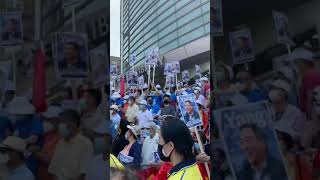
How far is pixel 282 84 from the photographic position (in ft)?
9.61

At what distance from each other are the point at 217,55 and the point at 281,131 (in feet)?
2.04

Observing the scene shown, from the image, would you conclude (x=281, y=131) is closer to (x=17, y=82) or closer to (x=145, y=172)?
(x=17, y=82)

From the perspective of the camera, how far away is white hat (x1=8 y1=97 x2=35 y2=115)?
279cm

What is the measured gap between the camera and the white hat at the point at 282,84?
2916 millimetres

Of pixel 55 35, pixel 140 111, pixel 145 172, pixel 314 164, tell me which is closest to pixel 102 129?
pixel 55 35

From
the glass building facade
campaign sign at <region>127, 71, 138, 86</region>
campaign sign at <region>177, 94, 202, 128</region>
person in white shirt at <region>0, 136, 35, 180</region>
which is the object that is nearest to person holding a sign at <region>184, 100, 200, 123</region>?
campaign sign at <region>177, 94, 202, 128</region>

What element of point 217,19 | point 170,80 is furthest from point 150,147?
point 170,80

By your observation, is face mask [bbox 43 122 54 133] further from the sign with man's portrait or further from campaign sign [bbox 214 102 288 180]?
campaign sign [bbox 214 102 288 180]

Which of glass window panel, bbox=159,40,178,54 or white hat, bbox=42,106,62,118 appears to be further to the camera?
glass window panel, bbox=159,40,178,54

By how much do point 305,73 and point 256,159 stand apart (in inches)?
Answer: 23.6

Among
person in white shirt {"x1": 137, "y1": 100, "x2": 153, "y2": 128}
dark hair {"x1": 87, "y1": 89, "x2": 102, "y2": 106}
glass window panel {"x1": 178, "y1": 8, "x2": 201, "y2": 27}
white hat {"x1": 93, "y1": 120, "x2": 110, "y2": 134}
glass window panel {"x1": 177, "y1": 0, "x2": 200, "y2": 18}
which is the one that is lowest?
person in white shirt {"x1": 137, "y1": 100, "x2": 153, "y2": 128}

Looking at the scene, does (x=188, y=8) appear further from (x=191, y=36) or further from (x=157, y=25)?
(x=157, y=25)

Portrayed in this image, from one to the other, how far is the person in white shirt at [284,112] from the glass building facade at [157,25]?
32168 mm

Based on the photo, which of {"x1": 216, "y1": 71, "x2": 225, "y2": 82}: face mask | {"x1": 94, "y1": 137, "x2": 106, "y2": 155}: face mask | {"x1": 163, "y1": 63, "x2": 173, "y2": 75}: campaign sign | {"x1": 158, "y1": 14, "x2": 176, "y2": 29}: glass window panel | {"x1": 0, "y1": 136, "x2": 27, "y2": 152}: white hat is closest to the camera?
{"x1": 0, "y1": 136, "x2": 27, "y2": 152}: white hat
